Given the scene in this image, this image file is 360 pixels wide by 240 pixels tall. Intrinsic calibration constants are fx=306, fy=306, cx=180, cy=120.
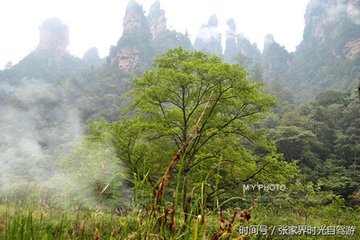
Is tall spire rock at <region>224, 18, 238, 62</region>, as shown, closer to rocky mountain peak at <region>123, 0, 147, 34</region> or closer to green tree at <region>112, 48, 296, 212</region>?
rocky mountain peak at <region>123, 0, 147, 34</region>

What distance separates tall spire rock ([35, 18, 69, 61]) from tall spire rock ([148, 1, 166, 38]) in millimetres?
30994

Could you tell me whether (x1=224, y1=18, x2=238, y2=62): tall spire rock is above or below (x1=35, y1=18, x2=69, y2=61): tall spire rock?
above

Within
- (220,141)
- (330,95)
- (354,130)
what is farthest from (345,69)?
(220,141)

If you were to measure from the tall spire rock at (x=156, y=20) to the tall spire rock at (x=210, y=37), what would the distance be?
2274cm

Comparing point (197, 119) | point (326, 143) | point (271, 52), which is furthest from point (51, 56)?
point (197, 119)

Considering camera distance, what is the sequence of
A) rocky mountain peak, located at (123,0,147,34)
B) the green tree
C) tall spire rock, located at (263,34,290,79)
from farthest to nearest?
rocky mountain peak, located at (123,0,147,34), tall spire rock, located at (263,34,290,79), the green tree

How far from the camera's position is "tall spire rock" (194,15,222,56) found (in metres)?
133

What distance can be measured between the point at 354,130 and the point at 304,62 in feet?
228

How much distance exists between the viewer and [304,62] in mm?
93375

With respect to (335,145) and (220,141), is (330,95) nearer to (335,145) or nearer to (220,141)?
(335,145)

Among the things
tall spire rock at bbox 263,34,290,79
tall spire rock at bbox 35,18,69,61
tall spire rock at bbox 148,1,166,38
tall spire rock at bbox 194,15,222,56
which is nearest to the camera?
tall spire rock at bbox 263,34,290,79

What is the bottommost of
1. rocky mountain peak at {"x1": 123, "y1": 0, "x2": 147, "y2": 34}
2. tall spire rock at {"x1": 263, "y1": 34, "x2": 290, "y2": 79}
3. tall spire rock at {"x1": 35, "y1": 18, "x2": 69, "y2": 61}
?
tall spire rock at {"x1": 263, "y1": 34, "x2": 290, "y2": 79}

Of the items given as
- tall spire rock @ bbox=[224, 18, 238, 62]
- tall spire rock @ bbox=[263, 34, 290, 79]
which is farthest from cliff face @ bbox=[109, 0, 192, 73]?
tall spire rock @ bbox=[263, 34, 290, 79]

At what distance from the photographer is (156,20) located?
116562 millimetres
